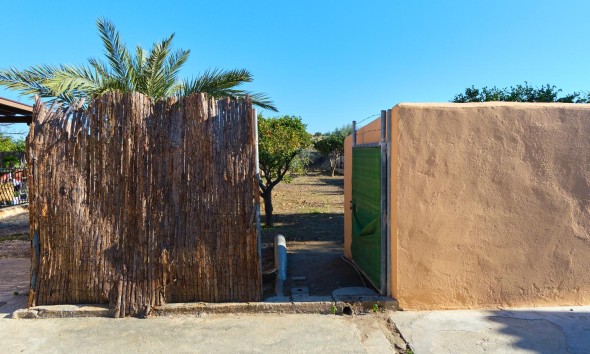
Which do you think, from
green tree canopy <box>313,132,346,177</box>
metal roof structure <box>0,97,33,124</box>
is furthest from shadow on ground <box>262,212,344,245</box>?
green tree canopy <box>313,132,346,177</box>

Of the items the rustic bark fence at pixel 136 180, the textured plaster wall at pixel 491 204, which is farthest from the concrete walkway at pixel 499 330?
the rustic bark fence at pixel 136 180

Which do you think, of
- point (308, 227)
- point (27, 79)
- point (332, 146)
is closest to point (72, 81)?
point (27, 79)

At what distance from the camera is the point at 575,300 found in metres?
5.02

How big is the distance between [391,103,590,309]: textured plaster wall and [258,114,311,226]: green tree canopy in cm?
660

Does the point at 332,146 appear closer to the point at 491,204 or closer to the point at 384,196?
the point at 384,196

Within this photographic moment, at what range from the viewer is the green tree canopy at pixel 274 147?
11336 millimetres

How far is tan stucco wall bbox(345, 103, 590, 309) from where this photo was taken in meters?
4.83

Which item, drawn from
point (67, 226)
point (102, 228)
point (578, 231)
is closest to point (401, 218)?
point (578, 231)

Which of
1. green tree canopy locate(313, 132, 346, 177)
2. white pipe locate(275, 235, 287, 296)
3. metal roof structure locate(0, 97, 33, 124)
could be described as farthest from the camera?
green tree canopy locate(313, 132, 346, 177)

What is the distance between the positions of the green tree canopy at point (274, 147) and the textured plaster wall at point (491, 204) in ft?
21.7

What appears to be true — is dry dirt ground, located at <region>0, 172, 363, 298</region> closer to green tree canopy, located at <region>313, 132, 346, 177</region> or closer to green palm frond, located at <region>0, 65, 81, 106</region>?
green palm frond, located at <region>0, 65, 81, 106</region>

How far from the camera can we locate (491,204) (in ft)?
16.1

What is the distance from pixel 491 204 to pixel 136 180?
408cm

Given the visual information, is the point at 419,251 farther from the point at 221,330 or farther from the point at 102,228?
the point at 102,228
